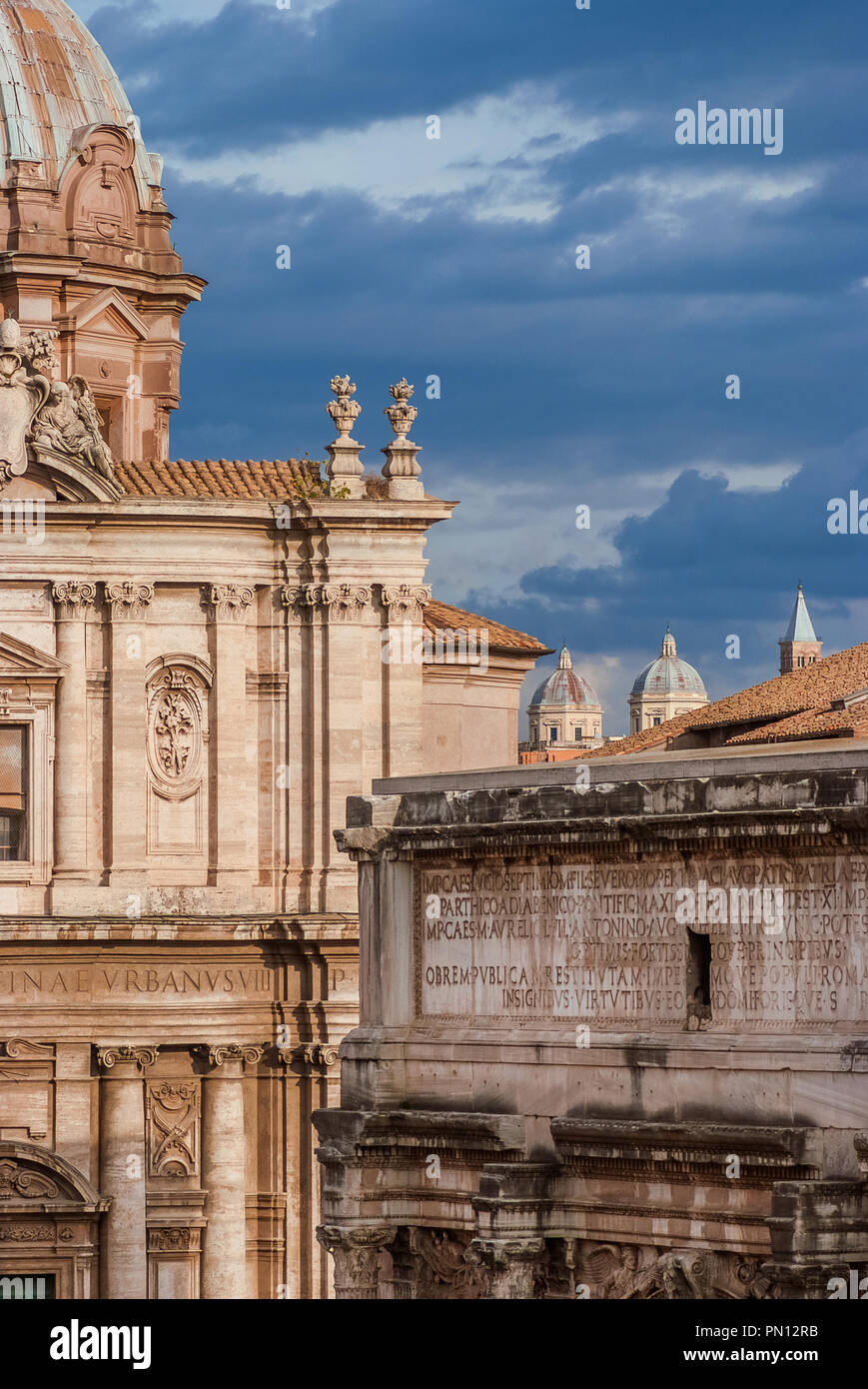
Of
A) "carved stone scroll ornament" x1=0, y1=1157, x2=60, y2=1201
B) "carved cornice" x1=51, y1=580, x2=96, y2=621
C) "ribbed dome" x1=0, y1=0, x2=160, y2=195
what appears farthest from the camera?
"ribbed dome" x1=0, y1=0, x2=160, y2=195

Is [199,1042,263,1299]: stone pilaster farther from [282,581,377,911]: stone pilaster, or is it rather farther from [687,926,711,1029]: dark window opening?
[687,926,711,1029]: dark window opening

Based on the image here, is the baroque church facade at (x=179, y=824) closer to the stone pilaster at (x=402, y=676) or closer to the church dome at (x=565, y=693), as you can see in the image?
the stone pilaster at (x=402, y=676)

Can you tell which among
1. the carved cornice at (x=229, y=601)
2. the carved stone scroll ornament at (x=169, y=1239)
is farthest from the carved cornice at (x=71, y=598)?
the carved stone scroll ornament at (x=169, y=1239)

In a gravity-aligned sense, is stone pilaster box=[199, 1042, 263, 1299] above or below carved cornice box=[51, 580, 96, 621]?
below

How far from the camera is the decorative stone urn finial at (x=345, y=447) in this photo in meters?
48.2

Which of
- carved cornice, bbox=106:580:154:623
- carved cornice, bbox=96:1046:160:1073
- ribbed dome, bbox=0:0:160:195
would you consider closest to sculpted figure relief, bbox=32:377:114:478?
carved cornice, bbox=106:580:154:623

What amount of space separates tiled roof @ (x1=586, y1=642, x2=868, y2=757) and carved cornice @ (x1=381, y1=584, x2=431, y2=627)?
11.2 feet

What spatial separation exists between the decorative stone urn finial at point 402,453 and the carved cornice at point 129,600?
12.5 ft

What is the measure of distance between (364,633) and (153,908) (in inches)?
191

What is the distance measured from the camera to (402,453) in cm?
4812

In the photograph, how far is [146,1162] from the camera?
4600 cm

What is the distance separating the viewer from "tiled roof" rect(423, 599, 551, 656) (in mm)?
51531

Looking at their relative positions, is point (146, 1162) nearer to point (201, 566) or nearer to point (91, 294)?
point (201, 566)

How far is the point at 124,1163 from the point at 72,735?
5870 mm
